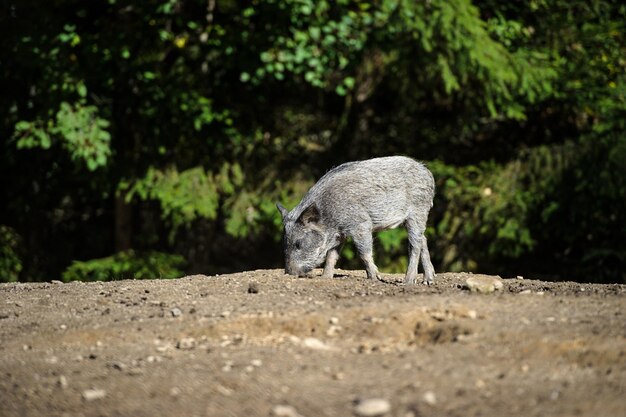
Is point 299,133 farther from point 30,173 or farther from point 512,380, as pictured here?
point 512,380

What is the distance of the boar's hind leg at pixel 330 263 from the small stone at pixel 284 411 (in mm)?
4047

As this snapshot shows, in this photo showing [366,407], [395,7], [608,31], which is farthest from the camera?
[608,31]

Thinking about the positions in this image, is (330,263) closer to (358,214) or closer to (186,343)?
(358,214)

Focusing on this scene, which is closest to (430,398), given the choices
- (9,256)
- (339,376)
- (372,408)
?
(372,408)

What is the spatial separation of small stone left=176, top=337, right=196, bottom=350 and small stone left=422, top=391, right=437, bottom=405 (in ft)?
5.95

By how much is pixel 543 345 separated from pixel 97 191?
34.7 feet

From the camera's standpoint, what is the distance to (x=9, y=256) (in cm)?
1498

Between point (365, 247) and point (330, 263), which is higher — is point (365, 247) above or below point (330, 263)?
above

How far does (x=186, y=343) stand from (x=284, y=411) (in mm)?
1637

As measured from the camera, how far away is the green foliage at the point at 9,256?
1470 cm

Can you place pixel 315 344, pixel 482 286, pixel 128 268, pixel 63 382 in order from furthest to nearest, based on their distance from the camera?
pixel 128 268 → pixel 482 286 → pixel 315 344 → pixel 63 382

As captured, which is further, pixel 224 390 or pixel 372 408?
pixel 224 390

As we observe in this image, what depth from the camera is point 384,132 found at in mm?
16234

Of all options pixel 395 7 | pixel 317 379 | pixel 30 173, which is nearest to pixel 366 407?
pixel 317 379
